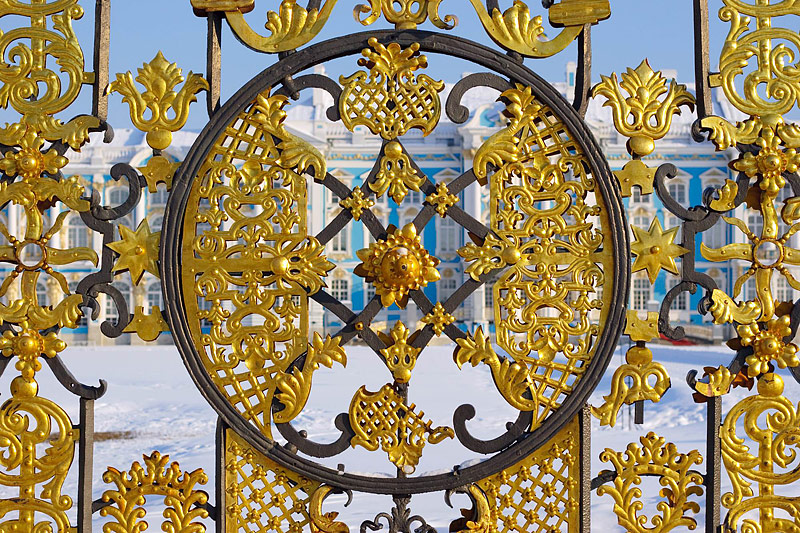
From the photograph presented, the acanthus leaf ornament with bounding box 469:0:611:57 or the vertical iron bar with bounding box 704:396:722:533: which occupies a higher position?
the acanthus leaf ornament with bounding box 469:0:611:57

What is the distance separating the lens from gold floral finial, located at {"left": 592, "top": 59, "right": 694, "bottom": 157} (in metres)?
2.33

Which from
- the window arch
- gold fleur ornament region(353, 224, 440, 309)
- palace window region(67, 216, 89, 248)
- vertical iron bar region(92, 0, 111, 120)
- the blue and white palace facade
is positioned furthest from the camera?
palace window region(67, 216, 89, 248)

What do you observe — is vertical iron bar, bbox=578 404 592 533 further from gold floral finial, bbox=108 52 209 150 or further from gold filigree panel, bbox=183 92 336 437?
gold floral finial, bbox=108 52 209 150

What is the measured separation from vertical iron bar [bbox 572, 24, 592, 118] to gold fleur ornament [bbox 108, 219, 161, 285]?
1276mm

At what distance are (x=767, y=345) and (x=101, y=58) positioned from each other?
82.9 inches

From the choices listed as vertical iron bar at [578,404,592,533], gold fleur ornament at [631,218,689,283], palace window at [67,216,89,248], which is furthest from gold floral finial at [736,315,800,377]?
palace window at [67,216,89,248]

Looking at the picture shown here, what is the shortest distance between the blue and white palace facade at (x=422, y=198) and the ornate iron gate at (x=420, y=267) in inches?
502

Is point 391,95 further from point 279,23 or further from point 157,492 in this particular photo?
point 157,492

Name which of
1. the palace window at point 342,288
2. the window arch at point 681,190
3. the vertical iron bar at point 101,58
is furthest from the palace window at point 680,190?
the vertical iron bar at point 101,58

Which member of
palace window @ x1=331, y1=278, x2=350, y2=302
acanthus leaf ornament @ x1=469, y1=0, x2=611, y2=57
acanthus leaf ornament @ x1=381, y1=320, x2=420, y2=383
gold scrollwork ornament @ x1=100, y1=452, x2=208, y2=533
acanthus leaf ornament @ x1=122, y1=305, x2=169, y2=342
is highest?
acanthus leaf ornament @ x1=469, y1=0, x2=611, y2=57

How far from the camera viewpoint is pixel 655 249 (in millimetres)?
2332

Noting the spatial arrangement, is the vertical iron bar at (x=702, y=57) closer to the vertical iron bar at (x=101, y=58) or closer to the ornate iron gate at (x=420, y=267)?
the ornate iron gate at (x=420, y=267)

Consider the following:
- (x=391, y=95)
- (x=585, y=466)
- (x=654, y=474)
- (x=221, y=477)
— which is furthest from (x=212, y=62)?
(x=654, y=474)

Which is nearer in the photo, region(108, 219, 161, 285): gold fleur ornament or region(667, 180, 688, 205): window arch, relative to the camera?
region(108, 219, 161, 285): gold fleur ornament
